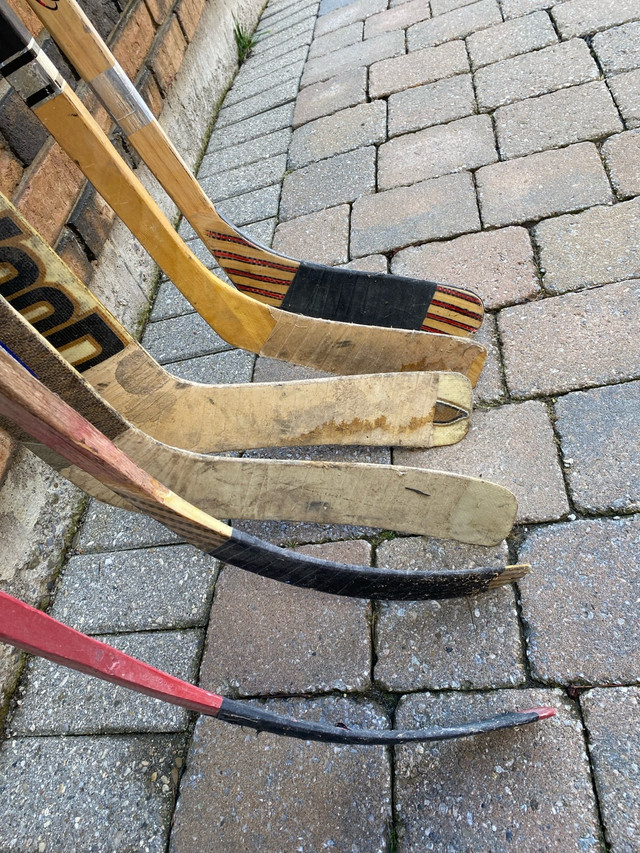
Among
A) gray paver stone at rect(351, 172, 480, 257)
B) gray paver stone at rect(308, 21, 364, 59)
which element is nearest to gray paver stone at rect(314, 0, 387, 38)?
gray paver stone at rect(308, 21, 364, 59)

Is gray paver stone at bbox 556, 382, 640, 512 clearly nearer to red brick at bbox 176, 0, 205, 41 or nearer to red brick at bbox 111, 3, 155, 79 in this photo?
red brick at bbox 111, 3, 155, 79

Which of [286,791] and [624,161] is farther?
[624,161]

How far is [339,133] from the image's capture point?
3078 millimetres

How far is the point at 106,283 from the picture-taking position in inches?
91.7

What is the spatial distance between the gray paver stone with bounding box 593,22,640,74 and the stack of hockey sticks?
1.72m

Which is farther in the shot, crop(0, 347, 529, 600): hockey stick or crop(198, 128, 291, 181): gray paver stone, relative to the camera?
crop(198, 128, 291, 181): gray paver stone

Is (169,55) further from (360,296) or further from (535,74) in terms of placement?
(360,296)

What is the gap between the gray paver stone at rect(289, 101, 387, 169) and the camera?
2.97m

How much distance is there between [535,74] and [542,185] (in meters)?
0.91

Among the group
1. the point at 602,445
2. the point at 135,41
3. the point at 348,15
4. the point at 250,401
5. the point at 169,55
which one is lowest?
the point at 602,445

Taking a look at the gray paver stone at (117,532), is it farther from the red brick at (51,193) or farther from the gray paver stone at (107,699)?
the red brick at (51,193)

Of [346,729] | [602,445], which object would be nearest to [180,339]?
[602,445]

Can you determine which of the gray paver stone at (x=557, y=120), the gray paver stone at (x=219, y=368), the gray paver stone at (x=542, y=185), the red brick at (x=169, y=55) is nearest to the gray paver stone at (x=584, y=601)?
the gray paver stone at (x=219, y=368)

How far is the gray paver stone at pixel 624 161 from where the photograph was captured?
2.16 metres
